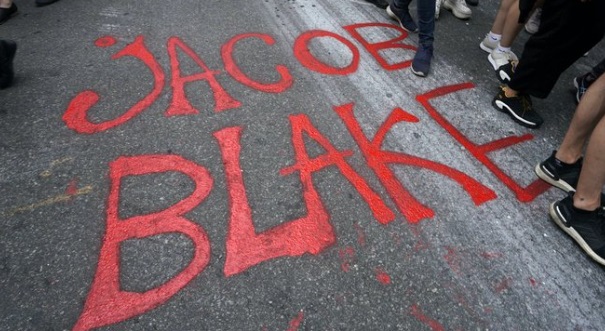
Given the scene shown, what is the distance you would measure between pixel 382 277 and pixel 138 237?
116cm

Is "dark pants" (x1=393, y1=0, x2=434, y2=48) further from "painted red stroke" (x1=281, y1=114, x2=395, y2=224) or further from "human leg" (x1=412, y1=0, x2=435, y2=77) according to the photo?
"painted red stroke" (x1=281, y1=114, x2=395, y2=224)

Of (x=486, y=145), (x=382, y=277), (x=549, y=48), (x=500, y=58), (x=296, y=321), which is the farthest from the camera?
(x=500, y=58)

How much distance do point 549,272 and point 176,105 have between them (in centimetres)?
232

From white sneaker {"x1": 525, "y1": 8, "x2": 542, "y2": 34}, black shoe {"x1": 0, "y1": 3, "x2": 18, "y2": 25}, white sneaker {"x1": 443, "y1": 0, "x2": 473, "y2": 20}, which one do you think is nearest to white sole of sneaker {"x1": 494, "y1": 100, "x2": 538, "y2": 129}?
white sneaker {"x1": 525, "y1": 8, "x2": 542, "y2": 34}

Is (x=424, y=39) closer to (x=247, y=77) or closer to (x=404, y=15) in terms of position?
(x=404, y=15)

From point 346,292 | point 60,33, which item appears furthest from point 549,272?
point 60,33

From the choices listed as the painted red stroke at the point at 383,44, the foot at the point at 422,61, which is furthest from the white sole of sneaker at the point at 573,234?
the painted red stroke at the point at 383,44

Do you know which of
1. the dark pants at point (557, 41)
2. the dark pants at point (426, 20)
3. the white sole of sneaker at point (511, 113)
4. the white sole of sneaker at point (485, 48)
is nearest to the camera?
the dark pants at point (557, 41)

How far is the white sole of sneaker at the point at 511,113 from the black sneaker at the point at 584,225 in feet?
2.38

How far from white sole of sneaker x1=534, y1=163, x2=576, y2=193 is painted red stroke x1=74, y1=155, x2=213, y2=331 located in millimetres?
1940

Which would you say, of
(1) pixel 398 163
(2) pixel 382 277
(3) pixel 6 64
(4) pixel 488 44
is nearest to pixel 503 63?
(4) pixel 488 44

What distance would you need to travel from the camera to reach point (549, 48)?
221 centimetres

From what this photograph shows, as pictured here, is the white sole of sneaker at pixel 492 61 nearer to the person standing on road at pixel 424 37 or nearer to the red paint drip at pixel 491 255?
the person standing on road at pixel 424 37

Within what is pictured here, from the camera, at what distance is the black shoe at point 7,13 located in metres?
3.01
